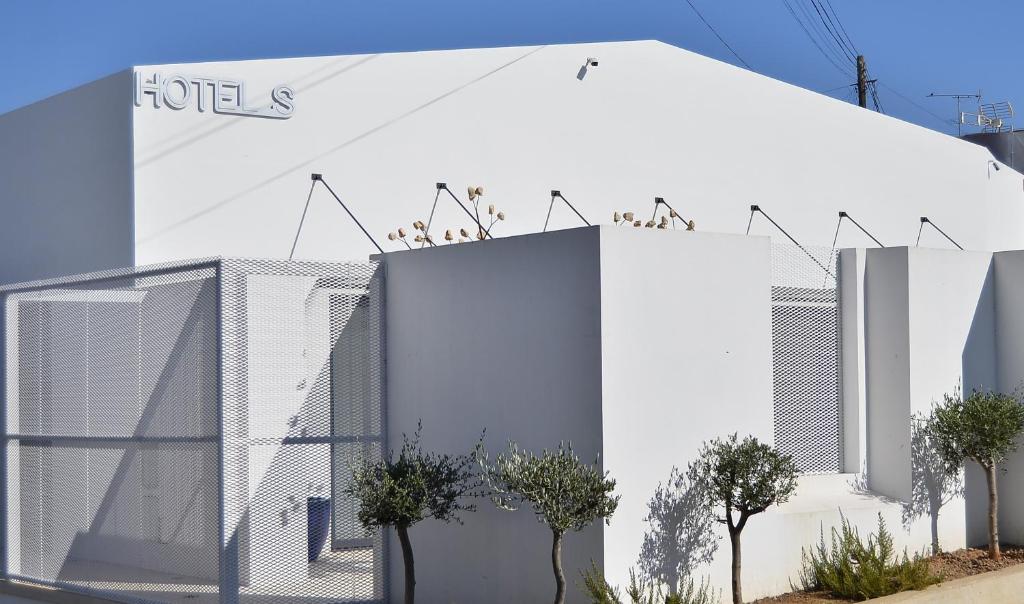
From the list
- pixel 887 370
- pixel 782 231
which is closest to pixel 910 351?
pixel 887 370

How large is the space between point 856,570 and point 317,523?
471 centimetres

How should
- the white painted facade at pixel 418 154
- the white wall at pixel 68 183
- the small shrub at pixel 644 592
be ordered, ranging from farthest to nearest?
the white painted facade at pixel 418 154, the white wall at pixel 68 183, the small shrub at pixel 644 592

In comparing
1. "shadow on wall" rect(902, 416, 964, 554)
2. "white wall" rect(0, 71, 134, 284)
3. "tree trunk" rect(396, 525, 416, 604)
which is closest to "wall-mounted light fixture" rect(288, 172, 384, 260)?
"white wall" rect(0, 71, 134, 284)

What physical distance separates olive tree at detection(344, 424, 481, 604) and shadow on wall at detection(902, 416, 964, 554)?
4.64 metres

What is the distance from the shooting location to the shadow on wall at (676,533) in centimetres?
915

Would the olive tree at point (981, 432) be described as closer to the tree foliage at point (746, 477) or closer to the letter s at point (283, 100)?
the tree foliage at point (746, 477)

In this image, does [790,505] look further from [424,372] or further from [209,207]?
[209,207]

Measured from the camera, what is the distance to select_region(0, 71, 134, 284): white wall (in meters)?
12.7

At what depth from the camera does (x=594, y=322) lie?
8797 millimetres

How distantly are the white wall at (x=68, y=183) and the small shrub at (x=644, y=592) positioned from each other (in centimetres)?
639

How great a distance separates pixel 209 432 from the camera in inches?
376

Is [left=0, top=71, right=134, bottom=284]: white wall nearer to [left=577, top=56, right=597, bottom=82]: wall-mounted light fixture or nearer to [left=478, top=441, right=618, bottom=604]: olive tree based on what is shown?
[left=478, top=441, right=618, bottom=604]: olive tree

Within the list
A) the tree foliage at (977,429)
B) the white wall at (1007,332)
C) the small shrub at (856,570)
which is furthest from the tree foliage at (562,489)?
the white wall at (1007,332)

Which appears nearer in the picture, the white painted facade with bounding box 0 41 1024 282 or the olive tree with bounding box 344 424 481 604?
the olive tree with bounding box 344 424 481 604
